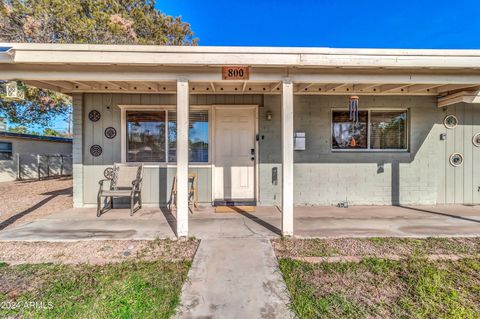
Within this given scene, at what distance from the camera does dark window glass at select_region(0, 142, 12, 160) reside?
32.9 ft

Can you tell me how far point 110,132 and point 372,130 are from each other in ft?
18.3

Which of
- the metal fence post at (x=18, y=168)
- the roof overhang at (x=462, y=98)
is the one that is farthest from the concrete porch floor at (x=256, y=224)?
the metal fence post at (x=18, y=168)

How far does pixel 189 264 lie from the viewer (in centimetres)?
264

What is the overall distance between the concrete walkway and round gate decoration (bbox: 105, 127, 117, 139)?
3.35 metres

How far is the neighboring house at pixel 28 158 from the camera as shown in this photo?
33.0 ft

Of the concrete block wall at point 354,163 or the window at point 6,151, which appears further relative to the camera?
the window at point 6,151

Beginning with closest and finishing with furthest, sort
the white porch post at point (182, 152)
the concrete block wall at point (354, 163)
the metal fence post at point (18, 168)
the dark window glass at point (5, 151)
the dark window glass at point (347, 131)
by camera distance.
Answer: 1. the white porch post at point (182, 152)
2. the concrete block wall at point (354, 163)
3. the dark window glass at point (347, 131)
4. the dark window glass at point (5, 151)
5. the metal fence post at point (18, 168)

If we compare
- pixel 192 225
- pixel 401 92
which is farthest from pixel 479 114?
pixel 192 225

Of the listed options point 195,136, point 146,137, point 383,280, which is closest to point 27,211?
point 146,137

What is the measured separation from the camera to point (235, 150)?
5238mm

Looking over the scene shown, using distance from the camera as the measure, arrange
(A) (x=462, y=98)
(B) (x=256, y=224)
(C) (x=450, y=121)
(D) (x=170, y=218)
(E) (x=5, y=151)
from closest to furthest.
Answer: (B) (x=256, y=224)
(D) (x=170, y=218)
(A) (x=462, y=98)
(C) (x=450, y=121)
(E) (x=5, y=151)

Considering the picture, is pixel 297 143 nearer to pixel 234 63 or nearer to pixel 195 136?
pixel 195 136

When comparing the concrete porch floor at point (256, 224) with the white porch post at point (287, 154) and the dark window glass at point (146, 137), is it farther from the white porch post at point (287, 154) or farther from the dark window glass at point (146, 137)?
the dark window glass at point (146, 137)

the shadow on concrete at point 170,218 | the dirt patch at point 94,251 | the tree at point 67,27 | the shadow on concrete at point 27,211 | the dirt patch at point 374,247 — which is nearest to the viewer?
the dirt patch at point 94,251
